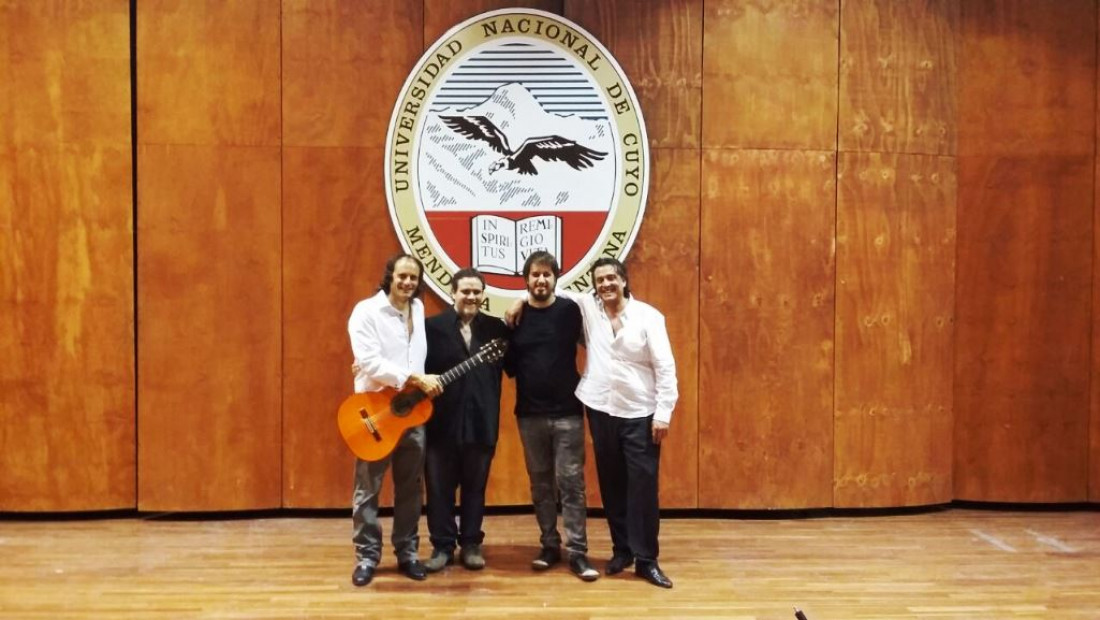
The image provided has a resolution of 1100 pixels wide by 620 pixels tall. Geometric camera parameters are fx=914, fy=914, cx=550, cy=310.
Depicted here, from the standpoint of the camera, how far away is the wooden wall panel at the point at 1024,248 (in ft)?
16.8

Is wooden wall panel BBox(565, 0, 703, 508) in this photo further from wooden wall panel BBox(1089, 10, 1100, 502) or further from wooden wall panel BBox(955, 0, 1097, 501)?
wooden wall panel BBox(1089, 10, 1100, 502)

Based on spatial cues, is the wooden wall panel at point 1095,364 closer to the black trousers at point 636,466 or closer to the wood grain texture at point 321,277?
the black trousers at point 636,466

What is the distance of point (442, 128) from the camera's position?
191 inches

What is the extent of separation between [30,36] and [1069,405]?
19.6 ft

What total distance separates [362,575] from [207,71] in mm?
2720

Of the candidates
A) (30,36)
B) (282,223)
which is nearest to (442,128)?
(282,223)

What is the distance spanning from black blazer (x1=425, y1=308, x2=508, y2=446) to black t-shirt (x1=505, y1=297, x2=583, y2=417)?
0.12 m

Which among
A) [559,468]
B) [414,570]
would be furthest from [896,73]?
[414,570]

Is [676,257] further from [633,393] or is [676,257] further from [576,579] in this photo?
[576,579]

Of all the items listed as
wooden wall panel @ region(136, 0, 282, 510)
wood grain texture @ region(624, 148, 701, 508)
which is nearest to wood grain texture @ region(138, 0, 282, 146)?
wooden wall panel @ region(136, 0, 282, 510)

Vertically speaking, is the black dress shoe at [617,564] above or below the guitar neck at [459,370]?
below

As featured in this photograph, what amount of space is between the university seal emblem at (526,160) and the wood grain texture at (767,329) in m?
0.53

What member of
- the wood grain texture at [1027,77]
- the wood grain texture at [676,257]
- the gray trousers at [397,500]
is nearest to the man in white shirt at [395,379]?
the gray trousers at [397,500]

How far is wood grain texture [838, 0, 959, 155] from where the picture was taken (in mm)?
4914
